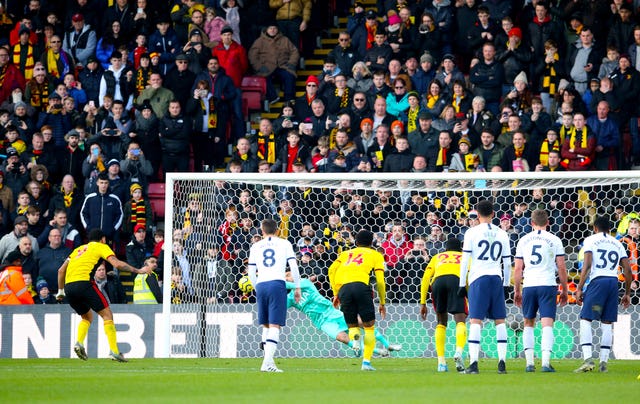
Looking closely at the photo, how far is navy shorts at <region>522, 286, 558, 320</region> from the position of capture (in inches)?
627

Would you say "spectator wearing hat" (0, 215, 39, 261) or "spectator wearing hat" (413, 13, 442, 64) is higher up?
"spectator wearing hat" (413, 13, 442, 64)

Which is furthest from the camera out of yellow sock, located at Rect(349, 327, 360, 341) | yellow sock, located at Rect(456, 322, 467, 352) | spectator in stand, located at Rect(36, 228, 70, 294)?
spectator in stand, located at Rect(36, 228, 70, 294)

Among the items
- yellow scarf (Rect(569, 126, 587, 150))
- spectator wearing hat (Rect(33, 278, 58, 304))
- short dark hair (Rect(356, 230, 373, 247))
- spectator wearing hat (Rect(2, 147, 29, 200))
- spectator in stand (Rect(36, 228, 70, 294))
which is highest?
yellow scarf (Rect(569, 126, 587, 150))

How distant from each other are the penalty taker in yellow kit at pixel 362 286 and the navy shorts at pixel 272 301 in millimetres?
964

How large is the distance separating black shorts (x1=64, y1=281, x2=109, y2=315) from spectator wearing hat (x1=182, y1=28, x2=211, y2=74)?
324 inches

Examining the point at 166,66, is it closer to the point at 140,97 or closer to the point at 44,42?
the point at 140,97

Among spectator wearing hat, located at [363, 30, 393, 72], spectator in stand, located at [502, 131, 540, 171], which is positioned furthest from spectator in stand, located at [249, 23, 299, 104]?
spectator in stand, located at [502, 131, 540, 171]

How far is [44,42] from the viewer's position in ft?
90.3

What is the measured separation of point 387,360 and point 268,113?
28.9 feet

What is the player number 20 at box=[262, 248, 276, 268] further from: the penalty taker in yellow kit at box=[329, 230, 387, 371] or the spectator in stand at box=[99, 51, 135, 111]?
the spectator in stand at box=[99, 51, 135, 111]

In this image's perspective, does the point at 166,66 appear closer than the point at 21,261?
No

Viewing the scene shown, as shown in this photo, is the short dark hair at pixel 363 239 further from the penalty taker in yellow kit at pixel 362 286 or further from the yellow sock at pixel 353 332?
the yellow sock at pixel 353 332

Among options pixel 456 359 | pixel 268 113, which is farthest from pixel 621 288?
pixel 268 113

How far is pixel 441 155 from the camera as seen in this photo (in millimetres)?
22469
